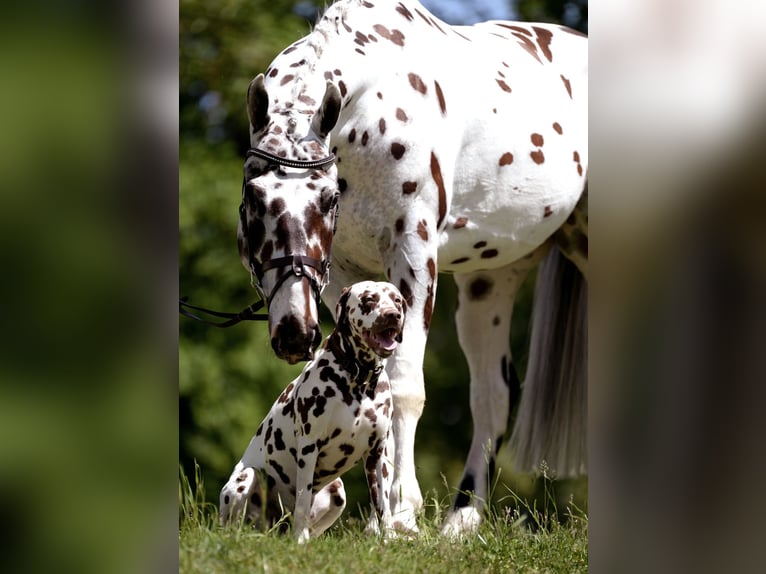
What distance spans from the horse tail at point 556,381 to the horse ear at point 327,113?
7.60 ft

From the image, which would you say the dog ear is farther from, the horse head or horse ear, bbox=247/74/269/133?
horse ear, bbox=247/74/269/133

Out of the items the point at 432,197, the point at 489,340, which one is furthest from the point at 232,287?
the point at 432,197

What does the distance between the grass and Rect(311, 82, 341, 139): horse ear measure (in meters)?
1.16

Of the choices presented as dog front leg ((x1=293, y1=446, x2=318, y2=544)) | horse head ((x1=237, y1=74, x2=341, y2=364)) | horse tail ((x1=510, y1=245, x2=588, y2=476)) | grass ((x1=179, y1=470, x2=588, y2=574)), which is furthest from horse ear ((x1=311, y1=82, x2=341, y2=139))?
horse tail ((x1=510, y1=245, x2=588, y2=476))

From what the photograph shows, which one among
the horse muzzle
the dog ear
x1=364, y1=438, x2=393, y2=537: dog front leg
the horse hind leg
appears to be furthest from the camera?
the horse hind leg

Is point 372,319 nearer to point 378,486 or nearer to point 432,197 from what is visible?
A: point 378,486

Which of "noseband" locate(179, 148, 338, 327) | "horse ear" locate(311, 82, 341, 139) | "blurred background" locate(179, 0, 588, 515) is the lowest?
"blurred background" locate(179, 0, 588, 515)

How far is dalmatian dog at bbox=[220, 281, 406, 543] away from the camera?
3.40m

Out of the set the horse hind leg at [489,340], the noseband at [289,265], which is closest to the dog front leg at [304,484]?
the noseband at [289,265]

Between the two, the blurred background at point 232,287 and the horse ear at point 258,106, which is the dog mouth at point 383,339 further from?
the blurred background at point 232,287

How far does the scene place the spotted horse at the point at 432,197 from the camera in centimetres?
348
